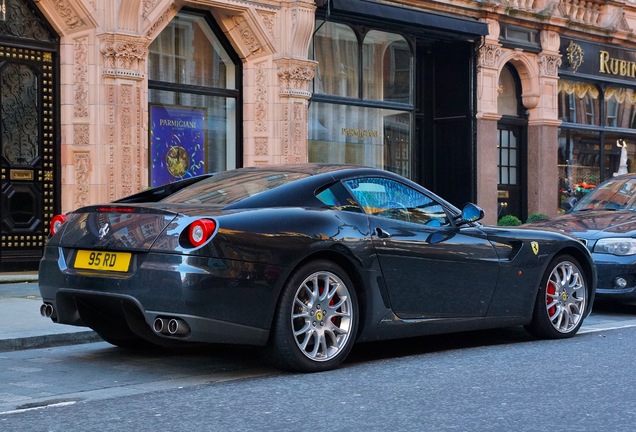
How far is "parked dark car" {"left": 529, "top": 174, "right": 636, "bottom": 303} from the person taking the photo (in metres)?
10.9

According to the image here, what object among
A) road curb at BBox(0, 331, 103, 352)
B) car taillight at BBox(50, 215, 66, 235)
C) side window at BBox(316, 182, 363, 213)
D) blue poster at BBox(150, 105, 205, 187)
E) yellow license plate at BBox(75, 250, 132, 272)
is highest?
blue poster at BBox(150, 105, 205, 187)

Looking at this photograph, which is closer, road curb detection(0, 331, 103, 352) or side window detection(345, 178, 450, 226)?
side window detection(345, 178, 450, 226)

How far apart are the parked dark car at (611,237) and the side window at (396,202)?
3.08 metres

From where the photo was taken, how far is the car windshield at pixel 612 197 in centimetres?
1266

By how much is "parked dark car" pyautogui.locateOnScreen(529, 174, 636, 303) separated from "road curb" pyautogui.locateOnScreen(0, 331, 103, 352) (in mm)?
4659

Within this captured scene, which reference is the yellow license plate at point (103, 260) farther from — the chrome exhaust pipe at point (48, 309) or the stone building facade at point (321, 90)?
the stone building facade at point (321, 90)

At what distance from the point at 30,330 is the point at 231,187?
2480 mm

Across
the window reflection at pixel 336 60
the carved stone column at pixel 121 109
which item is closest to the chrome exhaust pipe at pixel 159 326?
the carved stone column at pixel 121 109

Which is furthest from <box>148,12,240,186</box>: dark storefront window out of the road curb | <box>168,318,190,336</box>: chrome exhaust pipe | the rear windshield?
<box>168,318,190,336</box>: chrome exhaust pipe

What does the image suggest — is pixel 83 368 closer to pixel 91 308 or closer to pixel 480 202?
pixel 91 308

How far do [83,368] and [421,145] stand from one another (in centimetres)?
1519

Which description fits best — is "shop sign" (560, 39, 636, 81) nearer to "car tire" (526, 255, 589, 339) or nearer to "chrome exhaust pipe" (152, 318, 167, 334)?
"car tire" (526, 255, 589, 339)

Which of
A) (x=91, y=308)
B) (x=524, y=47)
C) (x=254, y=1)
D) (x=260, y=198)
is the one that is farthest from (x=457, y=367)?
(x=524, y=47)

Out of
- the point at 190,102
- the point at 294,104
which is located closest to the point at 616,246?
the point at 294,104
